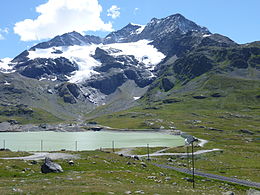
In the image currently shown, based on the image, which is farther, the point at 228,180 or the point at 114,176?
the point at 228,180

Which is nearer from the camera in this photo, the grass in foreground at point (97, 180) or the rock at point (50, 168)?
the grass in foreground at point (97, 180)

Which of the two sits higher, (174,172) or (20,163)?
(20,163)

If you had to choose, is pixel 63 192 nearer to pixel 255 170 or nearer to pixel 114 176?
pixel 114 176

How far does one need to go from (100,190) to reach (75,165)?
2721cm

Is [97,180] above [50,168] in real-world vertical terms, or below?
below

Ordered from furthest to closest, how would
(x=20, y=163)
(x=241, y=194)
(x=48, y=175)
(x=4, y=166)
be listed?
(x=20, y=163) < (x=4, y=166) < (x=48, y=175) < (x=241, y=194)

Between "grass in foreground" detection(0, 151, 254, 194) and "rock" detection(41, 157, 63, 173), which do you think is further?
"rock" detection(41, 157, 63, 173)

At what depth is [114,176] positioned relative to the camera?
49.2 meters

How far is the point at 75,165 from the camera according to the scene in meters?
58.3

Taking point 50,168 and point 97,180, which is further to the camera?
point 50,168

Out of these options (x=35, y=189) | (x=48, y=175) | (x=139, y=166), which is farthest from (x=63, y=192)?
(x=139, y=166)

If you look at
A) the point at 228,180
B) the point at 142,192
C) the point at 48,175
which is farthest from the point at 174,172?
the point at 142,192

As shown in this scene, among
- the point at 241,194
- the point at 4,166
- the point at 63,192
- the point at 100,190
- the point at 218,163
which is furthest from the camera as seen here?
the point at 218,163

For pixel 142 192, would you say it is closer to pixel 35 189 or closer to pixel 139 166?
pixel 35 189
